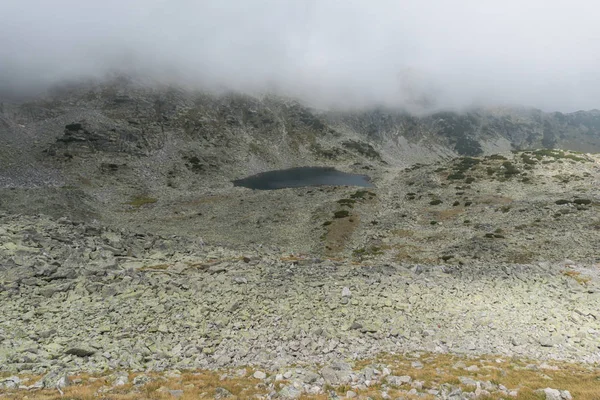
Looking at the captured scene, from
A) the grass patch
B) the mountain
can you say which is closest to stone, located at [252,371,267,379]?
the grass patch

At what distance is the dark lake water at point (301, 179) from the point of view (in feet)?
420

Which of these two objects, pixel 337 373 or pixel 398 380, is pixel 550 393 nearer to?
pixel 398 380

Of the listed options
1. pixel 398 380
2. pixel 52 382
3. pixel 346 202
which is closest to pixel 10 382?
pixel 52 382

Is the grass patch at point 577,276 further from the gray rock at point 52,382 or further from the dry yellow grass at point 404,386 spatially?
the gray rock at point 52,382

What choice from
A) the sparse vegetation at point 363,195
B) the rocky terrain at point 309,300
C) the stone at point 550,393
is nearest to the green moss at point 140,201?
the rocky terrain at point 309,300

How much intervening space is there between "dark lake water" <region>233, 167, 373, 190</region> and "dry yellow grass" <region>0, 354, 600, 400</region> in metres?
106

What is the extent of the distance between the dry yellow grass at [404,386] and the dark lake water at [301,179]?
106 m

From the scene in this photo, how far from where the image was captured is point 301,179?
140875mm

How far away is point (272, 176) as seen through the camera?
146250 mm

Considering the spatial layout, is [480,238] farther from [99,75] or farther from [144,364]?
[99,75]

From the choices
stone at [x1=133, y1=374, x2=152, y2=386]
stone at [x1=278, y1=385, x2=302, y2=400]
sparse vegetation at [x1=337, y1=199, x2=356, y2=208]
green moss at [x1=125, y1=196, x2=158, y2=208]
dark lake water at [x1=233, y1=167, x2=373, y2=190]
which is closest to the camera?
stone at [x1=278, y1=385, x2=302, y2=400]

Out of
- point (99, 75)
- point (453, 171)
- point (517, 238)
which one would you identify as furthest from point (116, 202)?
point (99, 75)

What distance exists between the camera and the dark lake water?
5037 inches

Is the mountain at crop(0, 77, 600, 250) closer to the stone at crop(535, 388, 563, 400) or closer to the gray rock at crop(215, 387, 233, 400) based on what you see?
the gray rock at crop(215, 387, 233, 400)
